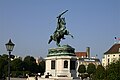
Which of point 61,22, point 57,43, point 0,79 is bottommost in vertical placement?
point 0,79

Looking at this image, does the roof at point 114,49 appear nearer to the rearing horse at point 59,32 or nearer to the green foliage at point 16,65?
the green foliage at point 16,65

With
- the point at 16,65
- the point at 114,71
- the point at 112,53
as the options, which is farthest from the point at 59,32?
the point at 112,53

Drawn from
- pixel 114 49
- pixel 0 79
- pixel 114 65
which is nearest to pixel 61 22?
pixel 114 65

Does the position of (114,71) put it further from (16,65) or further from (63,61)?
(16,65)

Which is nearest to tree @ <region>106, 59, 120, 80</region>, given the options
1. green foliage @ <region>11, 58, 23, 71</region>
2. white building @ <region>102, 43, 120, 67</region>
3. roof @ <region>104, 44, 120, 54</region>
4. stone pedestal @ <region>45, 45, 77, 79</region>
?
stone pedestal @ <region>45, 45, 77, 79</region>

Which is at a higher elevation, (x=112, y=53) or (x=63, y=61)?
(x=112, y=53)

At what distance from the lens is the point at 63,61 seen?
4375cm

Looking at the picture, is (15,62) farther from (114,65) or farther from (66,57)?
(114,65)

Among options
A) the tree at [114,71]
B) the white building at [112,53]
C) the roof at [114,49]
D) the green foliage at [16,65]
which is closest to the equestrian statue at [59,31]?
the tree at [114,71]

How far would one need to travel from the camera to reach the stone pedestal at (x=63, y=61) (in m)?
43.6

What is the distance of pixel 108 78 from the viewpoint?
26.4m

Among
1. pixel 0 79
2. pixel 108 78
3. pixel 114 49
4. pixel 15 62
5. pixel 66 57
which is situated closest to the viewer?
pixel 108 78

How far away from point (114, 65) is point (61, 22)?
60.9ft

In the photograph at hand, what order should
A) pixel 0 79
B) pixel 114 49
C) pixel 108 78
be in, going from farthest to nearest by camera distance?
pixel 114 49 < pixel 0 79 < pixel 108 78
